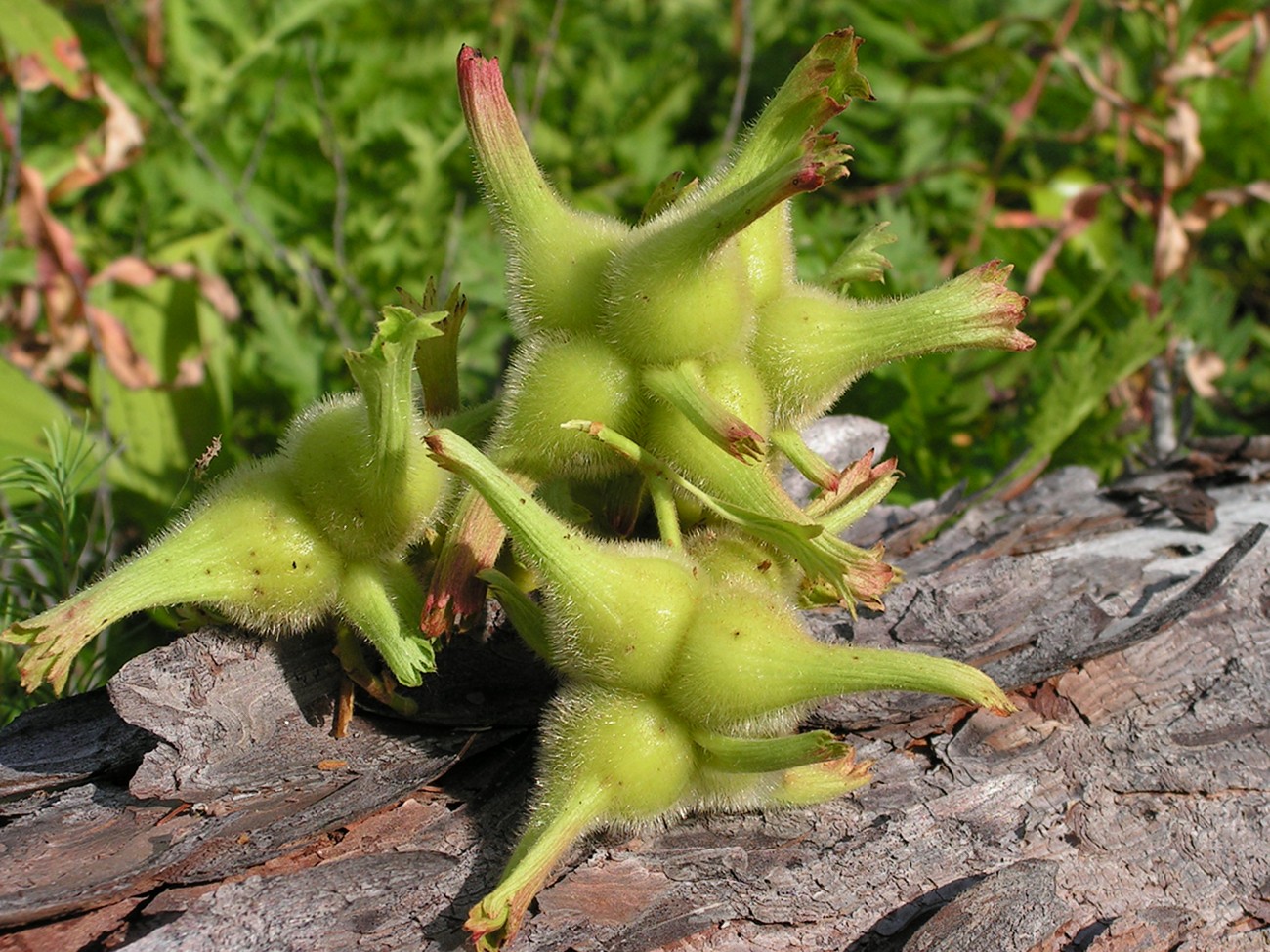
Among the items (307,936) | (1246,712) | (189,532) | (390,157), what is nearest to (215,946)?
(307,936)

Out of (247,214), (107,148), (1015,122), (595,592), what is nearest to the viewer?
(595,592)

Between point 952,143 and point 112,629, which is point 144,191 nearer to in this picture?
point 112,629

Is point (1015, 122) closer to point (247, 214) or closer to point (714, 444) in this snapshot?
point (247, 214)

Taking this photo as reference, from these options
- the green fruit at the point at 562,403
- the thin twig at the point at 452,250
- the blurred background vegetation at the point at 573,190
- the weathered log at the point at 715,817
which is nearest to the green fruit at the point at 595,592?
the green fruit at the point at 562,403

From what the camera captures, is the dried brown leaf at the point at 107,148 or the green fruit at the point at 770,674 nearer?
the green fruit at the point at 770,674

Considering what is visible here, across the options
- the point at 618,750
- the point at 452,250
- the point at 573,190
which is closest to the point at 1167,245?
the point at 573,190

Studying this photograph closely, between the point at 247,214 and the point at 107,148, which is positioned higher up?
the point at 107,148

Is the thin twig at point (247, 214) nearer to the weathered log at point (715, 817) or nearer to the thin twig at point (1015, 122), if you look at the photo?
the weathered log at point (715, 817)

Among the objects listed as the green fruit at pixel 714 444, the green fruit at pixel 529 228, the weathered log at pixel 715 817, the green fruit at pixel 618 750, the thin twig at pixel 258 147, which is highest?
the thin twig at pixel 258 147

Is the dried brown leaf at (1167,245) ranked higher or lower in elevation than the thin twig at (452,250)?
lower
